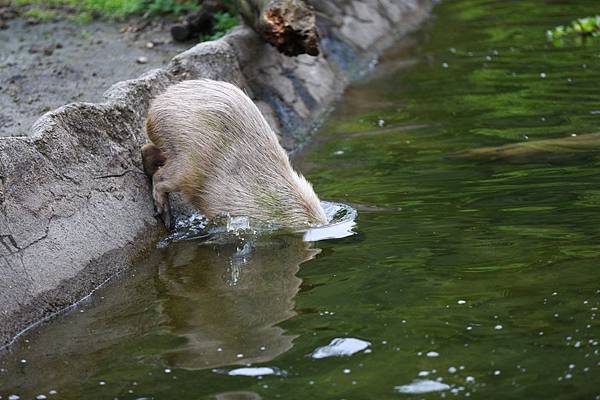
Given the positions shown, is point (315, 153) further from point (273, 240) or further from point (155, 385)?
point (155, 385)

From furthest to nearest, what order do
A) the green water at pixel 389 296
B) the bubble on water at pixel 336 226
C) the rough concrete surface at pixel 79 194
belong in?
the bubble on water at pixel 336 226 → the rough concrete surface at pixel 79 194 → the green water at pixel 389 296

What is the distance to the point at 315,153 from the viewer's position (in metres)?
8.00

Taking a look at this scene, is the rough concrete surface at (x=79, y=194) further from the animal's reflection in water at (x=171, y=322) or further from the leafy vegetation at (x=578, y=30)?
the leafy vegetation at (x=578, y=30)

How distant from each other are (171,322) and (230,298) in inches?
14.3

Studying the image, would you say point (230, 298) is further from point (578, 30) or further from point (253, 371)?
point (578, 30)

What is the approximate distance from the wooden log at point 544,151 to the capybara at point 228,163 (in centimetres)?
158

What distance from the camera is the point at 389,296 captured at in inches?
187

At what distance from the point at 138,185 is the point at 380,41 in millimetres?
6224

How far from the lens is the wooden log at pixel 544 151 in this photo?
692cm

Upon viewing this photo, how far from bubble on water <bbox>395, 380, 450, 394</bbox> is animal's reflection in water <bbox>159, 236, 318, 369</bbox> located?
0.64 meters

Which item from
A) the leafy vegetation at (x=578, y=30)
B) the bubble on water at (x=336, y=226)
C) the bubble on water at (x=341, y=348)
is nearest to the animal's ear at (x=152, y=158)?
the bubble on water at (x=336, y=226)

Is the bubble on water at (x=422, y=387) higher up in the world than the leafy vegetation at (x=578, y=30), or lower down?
lower down

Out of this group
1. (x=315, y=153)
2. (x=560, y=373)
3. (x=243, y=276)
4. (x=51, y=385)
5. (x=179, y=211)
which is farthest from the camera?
(x=315, y=153)

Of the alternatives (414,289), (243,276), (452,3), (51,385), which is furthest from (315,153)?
(452,3)
